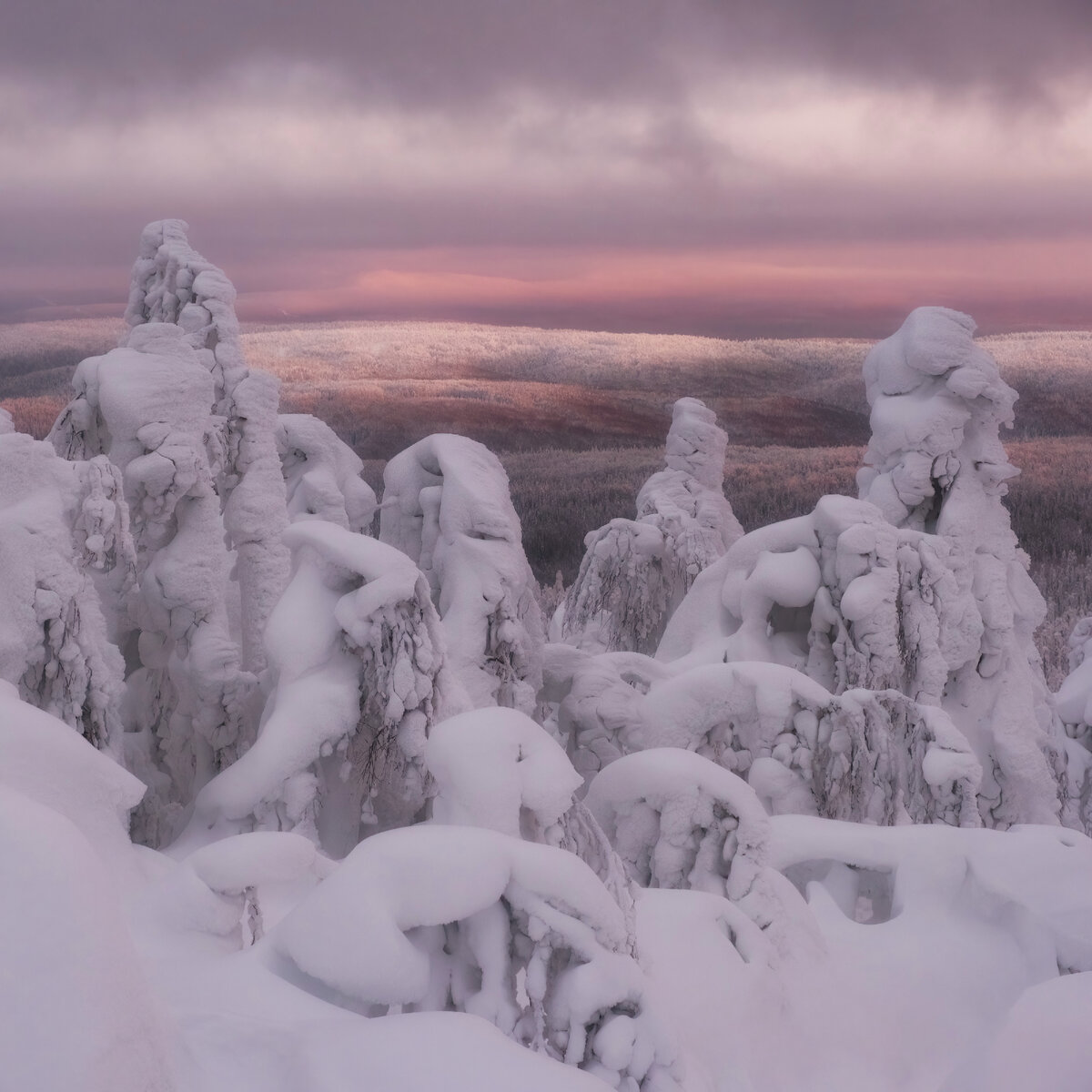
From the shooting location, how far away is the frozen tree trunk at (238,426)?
702 cm

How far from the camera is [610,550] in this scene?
11023 millimetres

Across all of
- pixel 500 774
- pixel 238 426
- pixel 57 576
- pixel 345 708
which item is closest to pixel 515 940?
pixel 500 774

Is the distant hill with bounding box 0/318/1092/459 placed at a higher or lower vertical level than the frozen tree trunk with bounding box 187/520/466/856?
higher

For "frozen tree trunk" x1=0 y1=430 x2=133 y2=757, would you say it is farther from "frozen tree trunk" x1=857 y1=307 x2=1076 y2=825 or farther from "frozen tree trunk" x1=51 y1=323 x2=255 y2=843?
"frozen tree trunk" x1=857 y1=307 x2=1076 y2=825

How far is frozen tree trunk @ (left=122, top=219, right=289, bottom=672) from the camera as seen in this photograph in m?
7.02

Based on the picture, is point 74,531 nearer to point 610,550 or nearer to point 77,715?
point 77,715

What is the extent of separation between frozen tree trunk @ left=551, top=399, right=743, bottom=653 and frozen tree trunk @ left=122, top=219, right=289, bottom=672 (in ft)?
14.9

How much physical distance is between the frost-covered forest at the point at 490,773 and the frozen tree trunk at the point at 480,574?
0.03m

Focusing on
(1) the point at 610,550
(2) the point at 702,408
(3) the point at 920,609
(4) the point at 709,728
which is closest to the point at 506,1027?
(4) the point at 709,728

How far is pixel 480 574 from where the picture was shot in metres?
6.34

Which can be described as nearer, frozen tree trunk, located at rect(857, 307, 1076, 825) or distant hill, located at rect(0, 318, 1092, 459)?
frozen tree trunk, located at rect(857, 307, 1076, 825)

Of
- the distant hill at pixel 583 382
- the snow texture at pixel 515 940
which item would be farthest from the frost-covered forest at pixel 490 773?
the distant hill at pixel 583 382

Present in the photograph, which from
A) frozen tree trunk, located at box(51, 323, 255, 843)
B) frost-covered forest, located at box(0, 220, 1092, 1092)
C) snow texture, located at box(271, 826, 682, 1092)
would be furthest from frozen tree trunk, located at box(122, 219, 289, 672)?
snow texture, located at box(271, 826, 682, 1092)

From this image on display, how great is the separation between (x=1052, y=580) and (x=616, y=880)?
1308 cm
